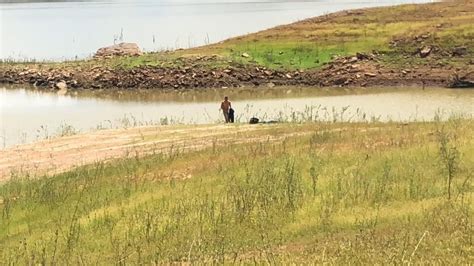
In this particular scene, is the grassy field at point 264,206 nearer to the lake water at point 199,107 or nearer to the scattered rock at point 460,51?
the lake water at point 199,107

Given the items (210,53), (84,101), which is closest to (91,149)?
(84,101)

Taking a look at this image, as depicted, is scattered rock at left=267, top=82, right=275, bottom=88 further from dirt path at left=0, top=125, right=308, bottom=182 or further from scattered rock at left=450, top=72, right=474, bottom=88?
dirt path at left=0, top=125, right=308, bottom=182

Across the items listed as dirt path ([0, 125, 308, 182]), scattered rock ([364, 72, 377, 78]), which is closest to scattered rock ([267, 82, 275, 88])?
scattered rock ([364, 72, 377, 78])

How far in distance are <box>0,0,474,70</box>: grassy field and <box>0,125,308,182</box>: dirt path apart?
25644 millimetres

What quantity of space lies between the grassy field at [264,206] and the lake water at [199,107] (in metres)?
12.1

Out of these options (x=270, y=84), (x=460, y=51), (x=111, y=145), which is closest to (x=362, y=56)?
(x=460, y=51)

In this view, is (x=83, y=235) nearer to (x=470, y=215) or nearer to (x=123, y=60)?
(x=470, y=215)

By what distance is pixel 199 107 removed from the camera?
40719 millimetres

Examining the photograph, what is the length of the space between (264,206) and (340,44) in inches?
1675

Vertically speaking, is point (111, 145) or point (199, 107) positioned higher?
point (199, 107)

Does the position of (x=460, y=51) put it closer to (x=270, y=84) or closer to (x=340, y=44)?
(x=340, y=44)

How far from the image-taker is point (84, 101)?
45.5 metres

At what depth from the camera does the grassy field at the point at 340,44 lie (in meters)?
51.0

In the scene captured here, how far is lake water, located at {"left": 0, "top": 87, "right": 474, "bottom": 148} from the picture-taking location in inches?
1314
